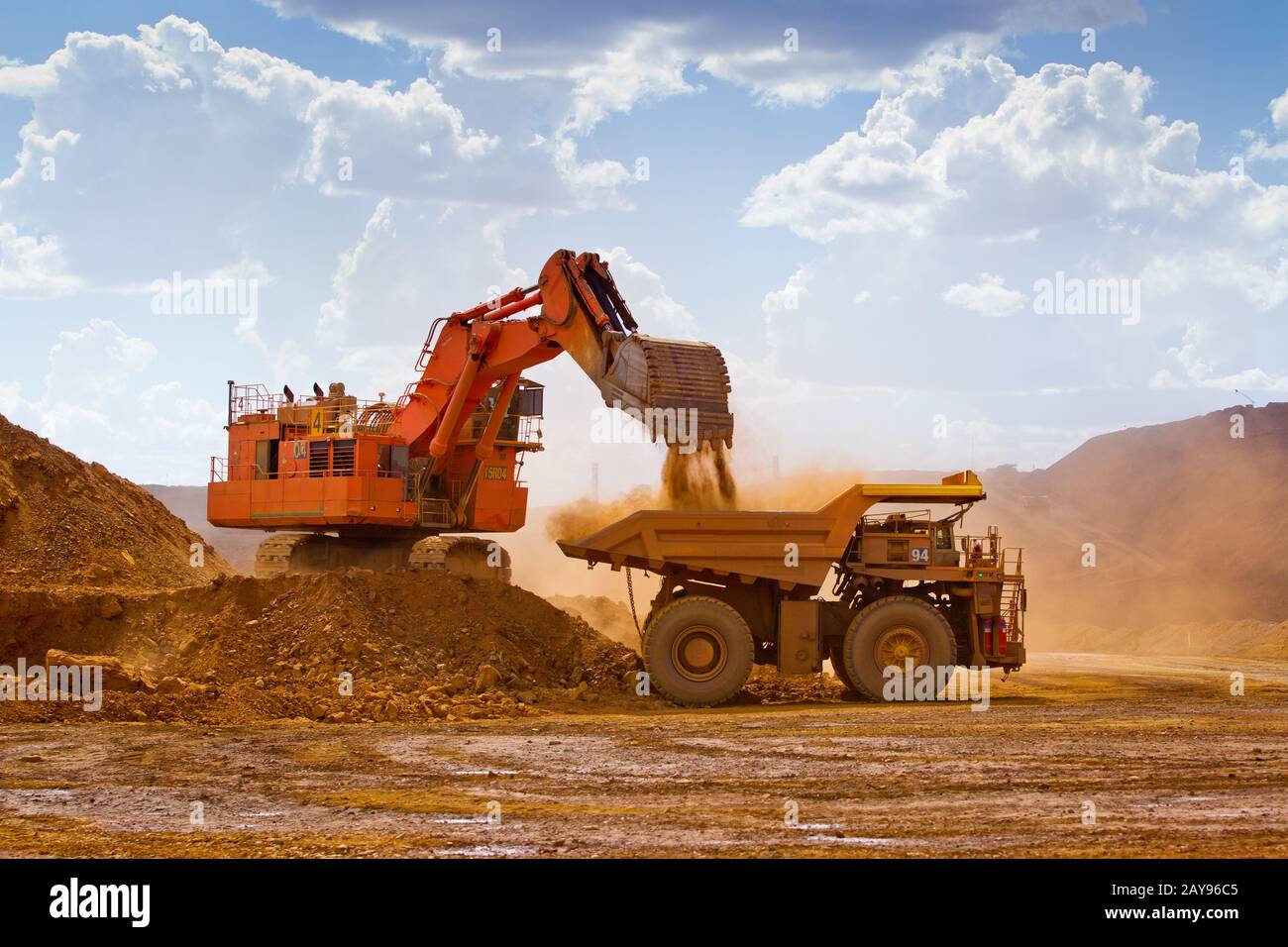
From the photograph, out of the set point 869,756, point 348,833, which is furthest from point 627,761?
point 348,833

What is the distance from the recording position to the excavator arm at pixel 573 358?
21.0 metres

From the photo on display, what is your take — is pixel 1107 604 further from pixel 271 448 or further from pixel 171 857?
pixel 171 857

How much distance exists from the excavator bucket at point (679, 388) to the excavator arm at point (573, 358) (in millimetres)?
14

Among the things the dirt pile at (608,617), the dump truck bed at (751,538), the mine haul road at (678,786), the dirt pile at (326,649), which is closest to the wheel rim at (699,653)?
the dump truck bed at (751,538)

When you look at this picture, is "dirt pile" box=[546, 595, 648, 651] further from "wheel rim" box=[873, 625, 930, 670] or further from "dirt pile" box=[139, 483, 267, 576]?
"dirt pile" box=[139, 483, 267, 576]

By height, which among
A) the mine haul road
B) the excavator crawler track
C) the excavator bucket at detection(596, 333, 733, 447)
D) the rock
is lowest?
the mine haul road

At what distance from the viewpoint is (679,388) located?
20938 mm

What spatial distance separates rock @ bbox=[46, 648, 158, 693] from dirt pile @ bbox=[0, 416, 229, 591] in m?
4.64

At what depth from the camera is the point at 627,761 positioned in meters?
14.9

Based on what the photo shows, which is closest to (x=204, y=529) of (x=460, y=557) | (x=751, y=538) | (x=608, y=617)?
(x=608, y=617)

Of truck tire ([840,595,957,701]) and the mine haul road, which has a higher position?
truck tire ([840,595,957,701])

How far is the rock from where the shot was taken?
19.0 m

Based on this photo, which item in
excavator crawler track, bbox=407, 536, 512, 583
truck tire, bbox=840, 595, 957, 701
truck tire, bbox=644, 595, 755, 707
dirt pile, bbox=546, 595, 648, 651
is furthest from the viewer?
dirt pile, bbox=546, 595, 648, 651

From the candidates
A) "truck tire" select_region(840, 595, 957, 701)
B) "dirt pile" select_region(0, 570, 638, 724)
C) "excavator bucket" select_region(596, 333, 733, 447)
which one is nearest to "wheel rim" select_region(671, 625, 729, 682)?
"dirt pile" select_region(0, 570, 638, 724)
